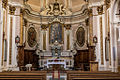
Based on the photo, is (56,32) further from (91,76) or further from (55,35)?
(91,76)

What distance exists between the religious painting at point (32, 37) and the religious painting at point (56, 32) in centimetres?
185

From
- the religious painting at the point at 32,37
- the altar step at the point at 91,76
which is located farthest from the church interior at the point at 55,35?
the altar step at the point at 91,76

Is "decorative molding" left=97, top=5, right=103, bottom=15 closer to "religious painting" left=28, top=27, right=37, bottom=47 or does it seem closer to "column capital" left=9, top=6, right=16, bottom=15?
"column capital" left=9, top=6, right=16, bottom=15

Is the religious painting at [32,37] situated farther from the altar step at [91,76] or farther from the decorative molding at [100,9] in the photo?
the altar step at [91,76]

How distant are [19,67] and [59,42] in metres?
6.19

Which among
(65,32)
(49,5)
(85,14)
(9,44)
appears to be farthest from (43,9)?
(9,44)

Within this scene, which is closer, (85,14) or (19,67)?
(19,67)

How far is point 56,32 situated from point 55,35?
14.0 inches

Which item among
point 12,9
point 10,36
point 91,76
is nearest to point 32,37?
point 10,36

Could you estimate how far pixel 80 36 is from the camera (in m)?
20.2

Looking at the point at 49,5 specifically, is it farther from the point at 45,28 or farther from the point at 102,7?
the point at 102,7

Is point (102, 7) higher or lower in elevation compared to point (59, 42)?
higher

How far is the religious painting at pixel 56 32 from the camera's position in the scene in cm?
2092

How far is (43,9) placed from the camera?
21484mm
